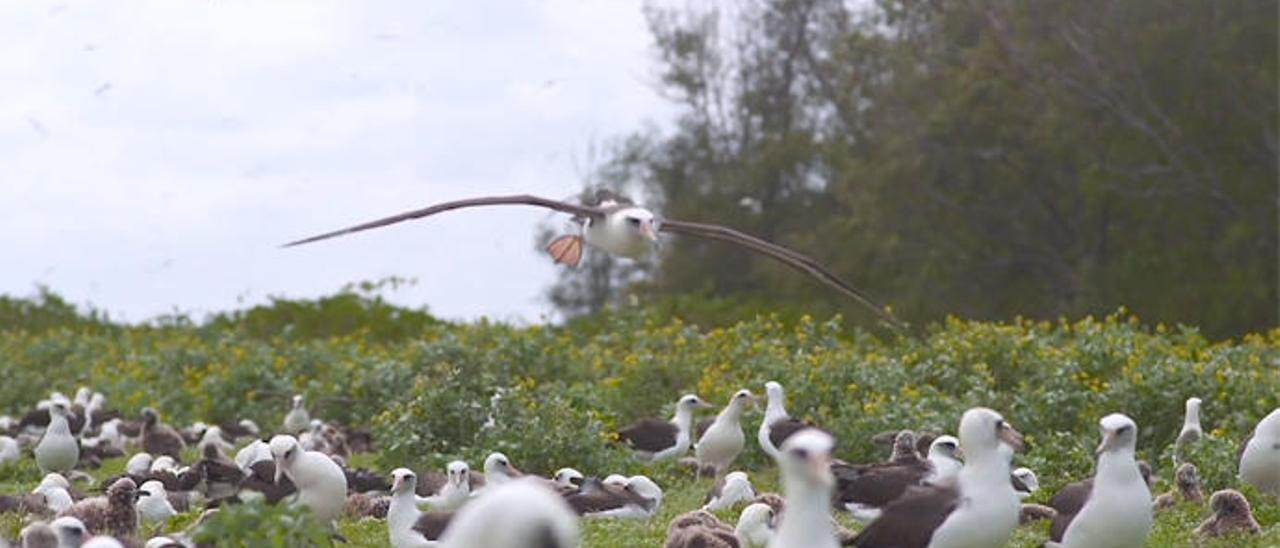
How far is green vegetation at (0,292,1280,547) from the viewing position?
16.5 meters

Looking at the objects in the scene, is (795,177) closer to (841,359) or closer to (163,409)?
(163,409)

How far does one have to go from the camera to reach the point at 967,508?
9617 millimetres

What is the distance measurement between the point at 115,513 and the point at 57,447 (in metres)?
5.74

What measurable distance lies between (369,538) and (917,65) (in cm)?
3218

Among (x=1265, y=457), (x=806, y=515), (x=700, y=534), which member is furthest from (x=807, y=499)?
(x=1265, y=457)

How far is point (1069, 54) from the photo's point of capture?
40.3 meters

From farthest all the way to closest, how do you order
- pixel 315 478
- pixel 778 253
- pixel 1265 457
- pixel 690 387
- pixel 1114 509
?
pixel 690 387
pixel 778 253
pixel 1265 457
pixel 315 478
pixel 1114 509

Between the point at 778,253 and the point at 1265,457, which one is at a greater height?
the point at 778,253

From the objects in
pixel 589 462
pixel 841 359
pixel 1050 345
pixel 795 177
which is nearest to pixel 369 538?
pixel 589 462

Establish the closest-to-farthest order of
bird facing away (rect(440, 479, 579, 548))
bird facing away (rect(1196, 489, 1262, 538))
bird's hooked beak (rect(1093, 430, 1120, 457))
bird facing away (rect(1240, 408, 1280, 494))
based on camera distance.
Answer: bird facing away (rect(440, 479, 579, 548)) → bird's hooked beak (rect(1093, 430, 1120, 457)) → bird facing away (rect(1196, 489, 1262, 538)) → bird facing away (rect(1240, 408, 1280, 494))

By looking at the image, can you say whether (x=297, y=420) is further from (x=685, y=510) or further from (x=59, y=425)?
(x=685, y=510)

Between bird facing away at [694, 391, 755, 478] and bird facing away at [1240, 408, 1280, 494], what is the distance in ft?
13.5

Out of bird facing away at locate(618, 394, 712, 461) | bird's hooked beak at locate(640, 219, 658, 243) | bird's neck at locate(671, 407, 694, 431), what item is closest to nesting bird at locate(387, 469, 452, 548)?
bird's hooked beak at locate(640, 219, 658, 243)

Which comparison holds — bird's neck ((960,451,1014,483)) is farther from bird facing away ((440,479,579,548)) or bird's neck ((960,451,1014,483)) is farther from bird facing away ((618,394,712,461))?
bird facing away ((618,394,712,461))
